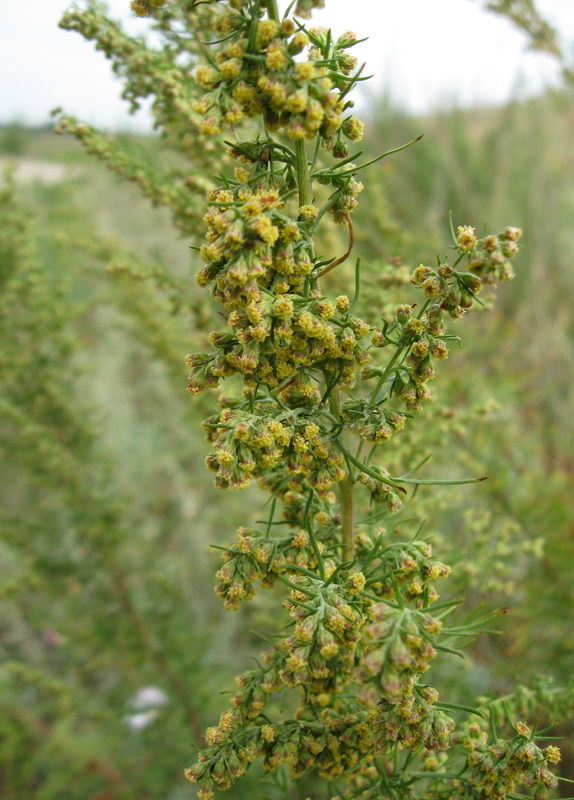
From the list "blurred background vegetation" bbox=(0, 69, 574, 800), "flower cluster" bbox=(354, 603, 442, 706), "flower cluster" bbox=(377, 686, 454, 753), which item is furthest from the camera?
"blurred background vegetation" bbox=(0, 69, 574, 800)

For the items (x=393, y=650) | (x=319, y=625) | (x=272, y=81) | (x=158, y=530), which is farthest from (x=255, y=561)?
(x=158, y=530)

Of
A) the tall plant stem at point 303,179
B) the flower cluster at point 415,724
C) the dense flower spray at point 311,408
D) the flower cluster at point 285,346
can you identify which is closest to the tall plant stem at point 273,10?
the dense flower spray at point 311,408

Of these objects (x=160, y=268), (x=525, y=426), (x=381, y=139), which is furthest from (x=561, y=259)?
(x=160, y=268)

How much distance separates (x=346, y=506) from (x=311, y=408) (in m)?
0.16

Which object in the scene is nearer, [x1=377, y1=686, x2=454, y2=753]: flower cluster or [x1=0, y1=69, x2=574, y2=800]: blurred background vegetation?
[x1=377, y1=686, x2=454, y2=753]: flower cluster

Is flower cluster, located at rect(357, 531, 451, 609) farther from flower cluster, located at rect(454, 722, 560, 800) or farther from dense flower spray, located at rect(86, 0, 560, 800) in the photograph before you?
flower cluster, located at rect(454, 722, 560, 800)

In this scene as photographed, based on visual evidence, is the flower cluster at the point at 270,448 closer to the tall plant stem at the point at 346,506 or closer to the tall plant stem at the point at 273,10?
the tall plant stem at the point at 346,506

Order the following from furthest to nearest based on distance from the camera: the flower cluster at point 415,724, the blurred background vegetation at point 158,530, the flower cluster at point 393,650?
the blurred background vegetation at point 158,530, the flower cluster at point 415,724, the flower cluster at point 393,650

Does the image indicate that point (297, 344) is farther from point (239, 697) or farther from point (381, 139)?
point (381, 139)

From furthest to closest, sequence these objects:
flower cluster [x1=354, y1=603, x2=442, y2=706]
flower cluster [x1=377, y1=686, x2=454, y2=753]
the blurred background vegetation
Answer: the blurred background vegetation < flower cluster [x1=377, y1=686, x2=454, y2=753] < flower cluster [x1=354, y1=603, x2=442, y2=706]

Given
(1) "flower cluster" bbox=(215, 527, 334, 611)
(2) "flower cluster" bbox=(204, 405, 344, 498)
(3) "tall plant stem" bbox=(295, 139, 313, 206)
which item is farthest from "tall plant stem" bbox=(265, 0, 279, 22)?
(1) "flower cluster" bbox=(215, 527, 334, 611)

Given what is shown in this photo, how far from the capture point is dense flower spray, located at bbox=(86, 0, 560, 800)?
23.9 inches

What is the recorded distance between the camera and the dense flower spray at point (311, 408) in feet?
1.99

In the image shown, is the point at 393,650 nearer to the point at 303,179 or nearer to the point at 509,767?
the point at 509,767
